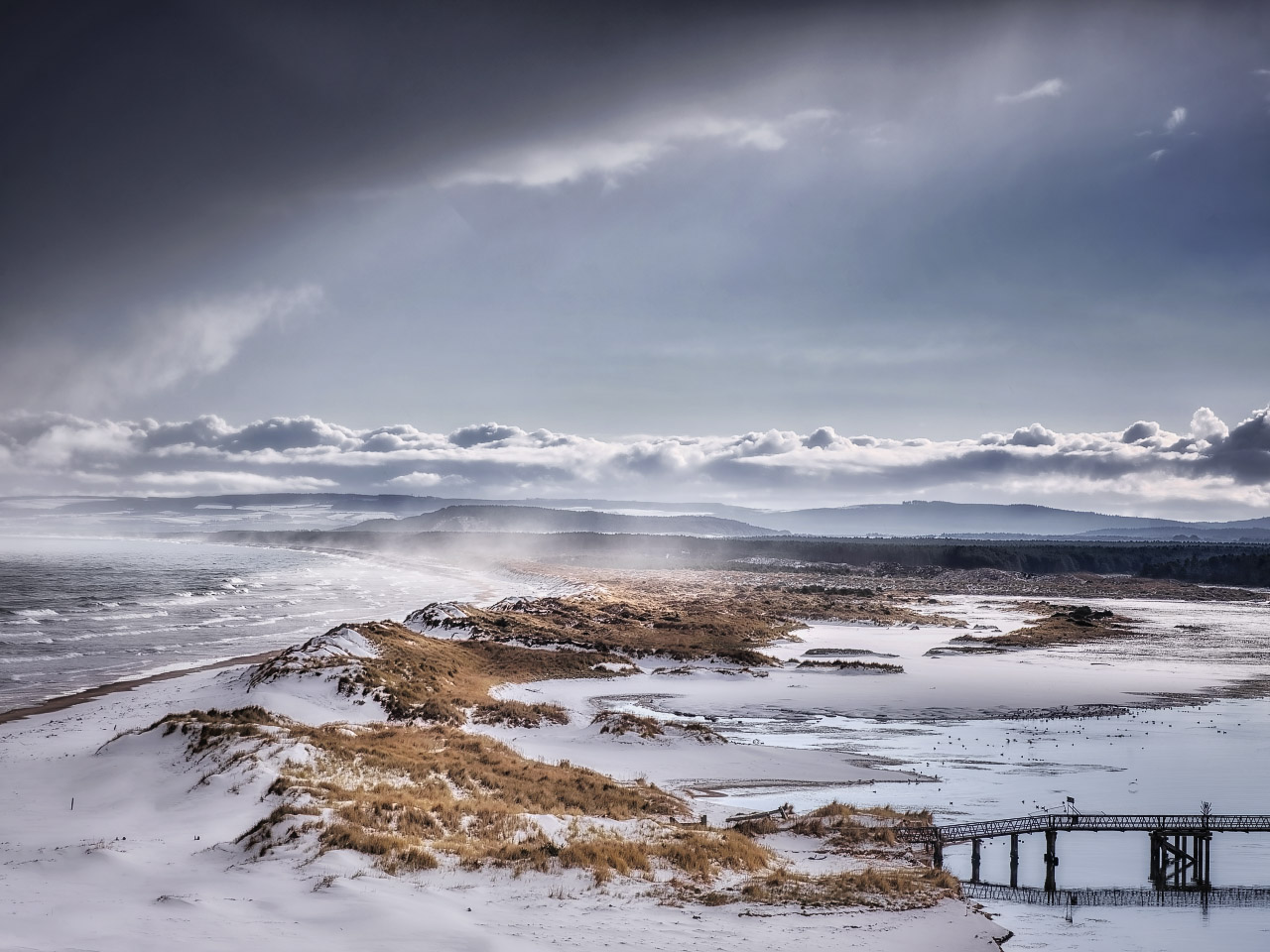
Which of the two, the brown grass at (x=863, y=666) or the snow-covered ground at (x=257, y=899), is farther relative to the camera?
the brown grass at (x=863, y=666)

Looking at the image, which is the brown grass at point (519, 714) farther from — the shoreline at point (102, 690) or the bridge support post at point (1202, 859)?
the bridge support post at point (1202, 859)

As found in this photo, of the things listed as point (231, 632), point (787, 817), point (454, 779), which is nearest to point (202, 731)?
point (454, 779)

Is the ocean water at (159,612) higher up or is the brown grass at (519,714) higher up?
the brown grass at (519,714)

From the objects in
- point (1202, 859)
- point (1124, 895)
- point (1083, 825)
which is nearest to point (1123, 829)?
point (1083, 825)

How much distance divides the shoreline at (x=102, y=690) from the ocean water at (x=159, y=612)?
3.03 feet

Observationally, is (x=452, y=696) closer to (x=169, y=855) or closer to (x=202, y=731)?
A: (x=202, y=731)

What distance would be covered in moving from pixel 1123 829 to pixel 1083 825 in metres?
1.03

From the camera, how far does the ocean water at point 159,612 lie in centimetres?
4775

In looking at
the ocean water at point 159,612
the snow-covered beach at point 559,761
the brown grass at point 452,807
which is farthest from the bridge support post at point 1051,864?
the ocean water at point 159,612

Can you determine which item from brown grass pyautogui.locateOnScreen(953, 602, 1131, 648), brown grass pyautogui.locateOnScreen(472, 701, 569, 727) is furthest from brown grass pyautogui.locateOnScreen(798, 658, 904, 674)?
brown grass pyautogui.locateOnScreen(472, 701, 569, 727)

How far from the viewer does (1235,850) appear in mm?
24781

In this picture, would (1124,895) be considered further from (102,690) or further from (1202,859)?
(102,690)

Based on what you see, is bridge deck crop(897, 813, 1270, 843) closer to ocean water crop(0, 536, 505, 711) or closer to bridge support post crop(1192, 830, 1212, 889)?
bridge support post crop(1192, 830, 1212, 889)

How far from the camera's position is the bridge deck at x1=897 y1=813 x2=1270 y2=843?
867 inches
